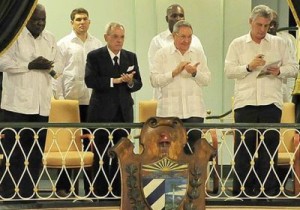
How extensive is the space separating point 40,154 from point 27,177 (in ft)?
0.69

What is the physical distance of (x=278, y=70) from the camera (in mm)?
6277

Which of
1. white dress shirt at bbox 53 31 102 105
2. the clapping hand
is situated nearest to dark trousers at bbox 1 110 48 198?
the clapping hand

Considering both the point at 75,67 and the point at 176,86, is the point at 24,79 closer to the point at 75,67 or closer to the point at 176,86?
the point at 75,67

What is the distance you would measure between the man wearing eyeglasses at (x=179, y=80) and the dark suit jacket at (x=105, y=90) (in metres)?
0.22

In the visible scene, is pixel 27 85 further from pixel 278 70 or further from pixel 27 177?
pixel 278 70

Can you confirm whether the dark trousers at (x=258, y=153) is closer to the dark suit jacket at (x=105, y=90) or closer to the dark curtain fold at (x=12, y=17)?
the dark suit jacket at (x=105, y=90)

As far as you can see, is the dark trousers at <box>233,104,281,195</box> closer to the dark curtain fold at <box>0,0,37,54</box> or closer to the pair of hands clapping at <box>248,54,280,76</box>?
the pair of hands clapping at <box>248,54,280,76</box>

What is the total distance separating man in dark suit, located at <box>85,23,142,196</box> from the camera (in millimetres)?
6293

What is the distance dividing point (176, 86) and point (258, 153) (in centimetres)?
81

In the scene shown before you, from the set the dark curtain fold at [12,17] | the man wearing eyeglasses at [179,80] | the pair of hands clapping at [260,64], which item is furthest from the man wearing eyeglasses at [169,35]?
the dark curtain fold at [12,17]

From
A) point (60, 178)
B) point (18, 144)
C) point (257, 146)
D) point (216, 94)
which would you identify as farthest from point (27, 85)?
point (216, 94)

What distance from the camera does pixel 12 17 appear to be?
618 centimetres

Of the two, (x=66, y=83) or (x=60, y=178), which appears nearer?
(x=60, y=178)

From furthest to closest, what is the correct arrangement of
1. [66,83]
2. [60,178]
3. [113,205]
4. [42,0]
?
[42,0] < [66,83] < [60,178] < [113,205]
